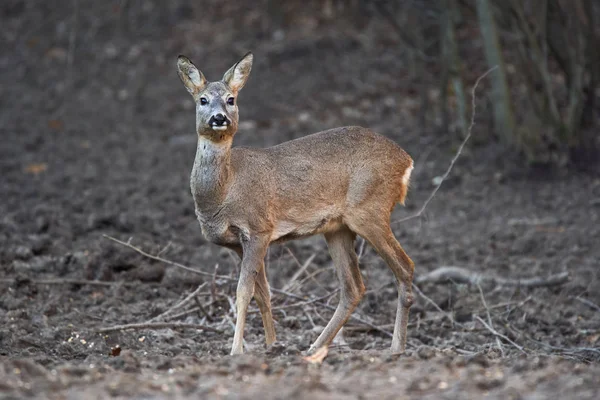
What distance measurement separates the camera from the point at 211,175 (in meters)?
7.59

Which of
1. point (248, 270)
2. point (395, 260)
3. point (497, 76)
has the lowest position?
point (395, 260)

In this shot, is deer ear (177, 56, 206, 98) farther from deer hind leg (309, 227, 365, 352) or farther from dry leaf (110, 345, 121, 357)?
dry leaf (110, 345, 121, 357)

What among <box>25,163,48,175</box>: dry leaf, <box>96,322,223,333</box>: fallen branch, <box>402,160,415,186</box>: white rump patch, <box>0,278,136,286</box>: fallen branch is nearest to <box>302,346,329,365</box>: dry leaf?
<box>96,322,223,333</box>: fallen branch

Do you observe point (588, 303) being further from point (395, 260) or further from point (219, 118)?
point (219, 118)

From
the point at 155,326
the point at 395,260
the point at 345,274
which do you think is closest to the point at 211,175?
the point at 155,326

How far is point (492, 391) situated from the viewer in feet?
17.5

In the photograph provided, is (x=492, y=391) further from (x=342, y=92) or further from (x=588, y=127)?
(x=342, y=92)

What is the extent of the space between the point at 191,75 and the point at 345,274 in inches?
80.1

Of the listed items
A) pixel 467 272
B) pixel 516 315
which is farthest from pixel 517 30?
pixel 516 315

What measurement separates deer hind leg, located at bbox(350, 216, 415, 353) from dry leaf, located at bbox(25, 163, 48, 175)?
310 inches

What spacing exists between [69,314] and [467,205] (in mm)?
6068

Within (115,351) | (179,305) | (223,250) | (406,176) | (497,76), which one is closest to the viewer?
(115,351)

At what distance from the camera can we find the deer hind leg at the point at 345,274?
805 centimetres

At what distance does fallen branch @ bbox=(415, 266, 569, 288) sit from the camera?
31.9ft
